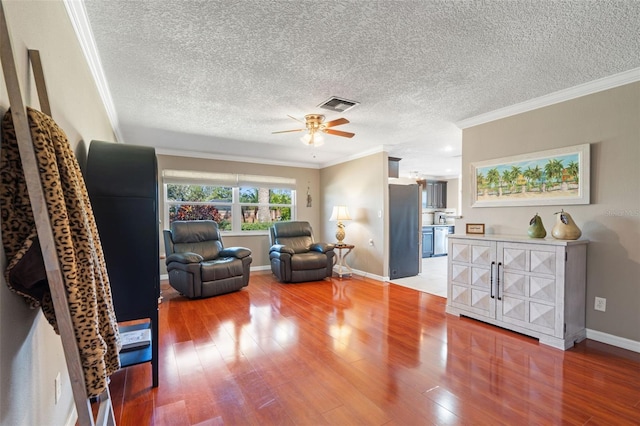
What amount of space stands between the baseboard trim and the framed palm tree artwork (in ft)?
4.06

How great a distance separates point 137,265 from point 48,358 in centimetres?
70

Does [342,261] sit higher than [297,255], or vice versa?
[297,255]

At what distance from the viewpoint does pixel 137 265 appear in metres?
1.99

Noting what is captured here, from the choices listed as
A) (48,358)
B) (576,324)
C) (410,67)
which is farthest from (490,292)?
(48,358)

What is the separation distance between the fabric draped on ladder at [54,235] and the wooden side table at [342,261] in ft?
14.8

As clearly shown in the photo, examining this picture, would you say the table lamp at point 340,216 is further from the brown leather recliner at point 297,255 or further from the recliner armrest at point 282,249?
the recliner armrest at point 282,249

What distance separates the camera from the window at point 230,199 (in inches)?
218

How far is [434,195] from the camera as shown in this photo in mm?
8898

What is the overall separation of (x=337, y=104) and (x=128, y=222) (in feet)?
7.56

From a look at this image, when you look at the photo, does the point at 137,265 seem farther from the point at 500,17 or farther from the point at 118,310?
the point at 500,17

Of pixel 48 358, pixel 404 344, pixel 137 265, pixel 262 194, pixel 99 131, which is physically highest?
pixel 99 131

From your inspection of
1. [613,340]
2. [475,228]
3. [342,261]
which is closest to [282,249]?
[342,261]

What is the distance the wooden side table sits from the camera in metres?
5.45

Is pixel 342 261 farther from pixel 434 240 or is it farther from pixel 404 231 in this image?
pixel 434 240
